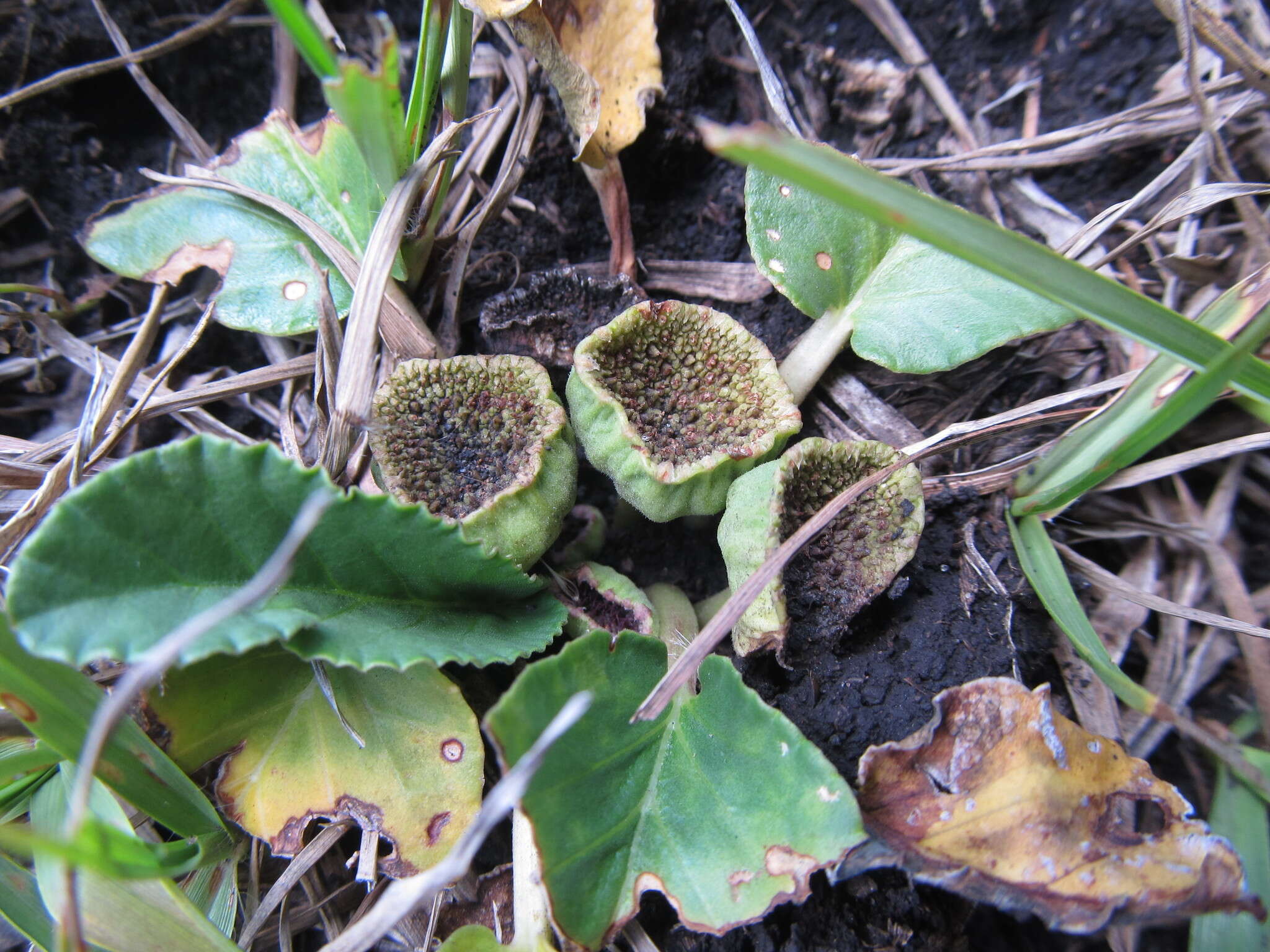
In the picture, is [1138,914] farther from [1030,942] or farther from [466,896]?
[466,896]

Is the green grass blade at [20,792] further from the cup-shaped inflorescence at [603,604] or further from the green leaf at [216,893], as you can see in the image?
the cup-shaped inflorescence at [603,604]

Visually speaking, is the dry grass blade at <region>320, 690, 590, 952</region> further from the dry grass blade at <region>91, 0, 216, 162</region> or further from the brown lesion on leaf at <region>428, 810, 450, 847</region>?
the dry grass blade at <region>91, 0, 216, 162</region>

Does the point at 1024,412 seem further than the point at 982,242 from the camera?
Yes

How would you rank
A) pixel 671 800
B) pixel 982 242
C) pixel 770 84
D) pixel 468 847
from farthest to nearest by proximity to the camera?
1. pixel 770 84
2. pixel 671 800
3. pixel 982 242
4. pixel 468 847

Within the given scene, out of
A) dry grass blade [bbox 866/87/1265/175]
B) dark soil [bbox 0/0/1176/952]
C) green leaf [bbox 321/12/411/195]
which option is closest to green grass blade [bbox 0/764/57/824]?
dark soil [bbox 0/0/1176/952]

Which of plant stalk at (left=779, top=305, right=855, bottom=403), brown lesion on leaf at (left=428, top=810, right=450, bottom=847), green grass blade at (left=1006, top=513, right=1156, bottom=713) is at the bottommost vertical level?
brown lesion on leaf at (left=428, top=810, right=450, bottom=847)

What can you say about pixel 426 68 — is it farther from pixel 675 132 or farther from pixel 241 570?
pixel 241 570

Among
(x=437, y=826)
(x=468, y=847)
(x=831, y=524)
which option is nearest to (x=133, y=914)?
(x=437, y=826)
